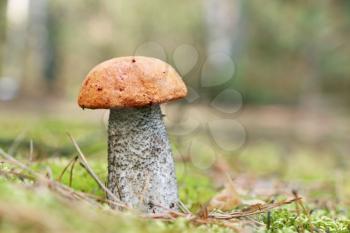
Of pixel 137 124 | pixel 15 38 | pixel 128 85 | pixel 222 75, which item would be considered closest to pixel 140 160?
pixel 137 124

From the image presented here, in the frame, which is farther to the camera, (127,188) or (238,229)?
(127,188)

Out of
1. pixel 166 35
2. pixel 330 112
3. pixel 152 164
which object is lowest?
pixel 152 164

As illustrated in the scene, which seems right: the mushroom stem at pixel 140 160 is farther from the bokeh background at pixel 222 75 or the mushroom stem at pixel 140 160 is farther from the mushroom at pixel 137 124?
the bokeh background at pixel 222 75

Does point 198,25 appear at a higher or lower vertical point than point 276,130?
higher

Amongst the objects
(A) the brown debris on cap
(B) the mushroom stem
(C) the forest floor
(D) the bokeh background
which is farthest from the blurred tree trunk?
(A) the brown debris on cap

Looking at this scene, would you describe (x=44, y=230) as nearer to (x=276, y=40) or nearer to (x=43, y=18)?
(x=43, y=18)

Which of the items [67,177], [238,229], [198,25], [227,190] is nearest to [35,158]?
[67,177]

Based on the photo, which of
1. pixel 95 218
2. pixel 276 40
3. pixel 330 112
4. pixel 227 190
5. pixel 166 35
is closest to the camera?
pixel 95 218

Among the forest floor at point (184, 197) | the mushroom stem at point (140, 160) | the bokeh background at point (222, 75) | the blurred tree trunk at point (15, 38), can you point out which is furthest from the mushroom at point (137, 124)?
the blurred tree trunk at point (15, 38)

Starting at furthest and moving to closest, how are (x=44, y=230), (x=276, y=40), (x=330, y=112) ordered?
(x=276, y=40)
(x=330, y=112)
(x=44, y=230)
